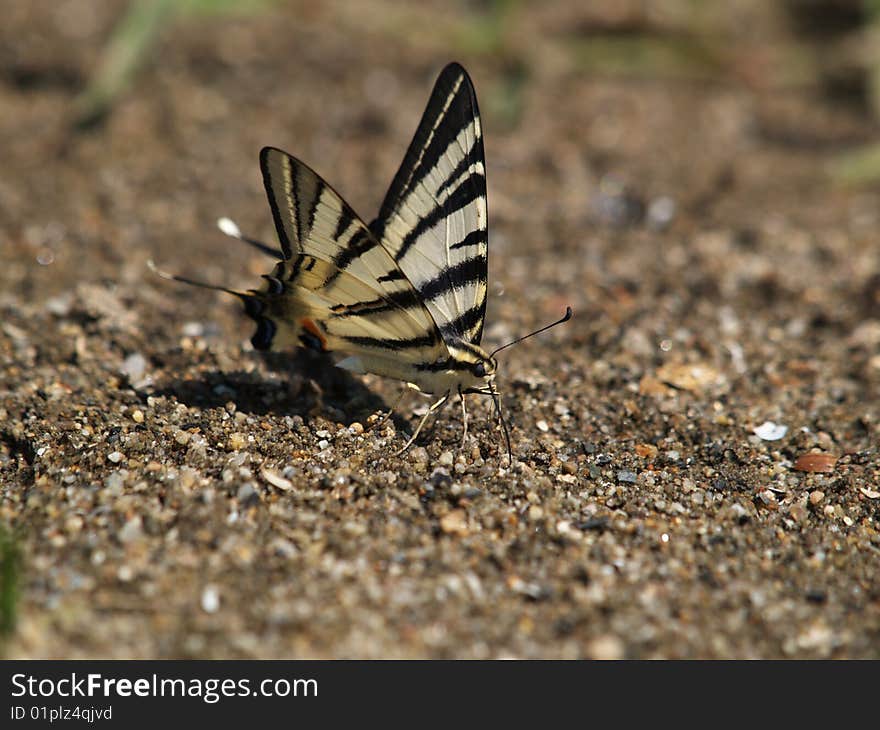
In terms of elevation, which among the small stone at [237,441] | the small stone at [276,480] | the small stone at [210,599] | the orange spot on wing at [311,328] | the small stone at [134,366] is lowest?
the small stone at [210,599]

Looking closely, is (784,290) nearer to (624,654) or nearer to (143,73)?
(624,654)

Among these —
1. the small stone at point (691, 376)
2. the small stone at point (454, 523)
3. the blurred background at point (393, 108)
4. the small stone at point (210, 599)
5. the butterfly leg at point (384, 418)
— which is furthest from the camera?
the blurred background at point (393, 108)

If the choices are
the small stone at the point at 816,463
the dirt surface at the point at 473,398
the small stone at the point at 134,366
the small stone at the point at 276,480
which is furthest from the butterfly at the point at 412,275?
the small stone at the point at 816,463

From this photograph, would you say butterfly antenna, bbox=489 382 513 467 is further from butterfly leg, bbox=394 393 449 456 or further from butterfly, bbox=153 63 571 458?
butterfly leg, bbox=394 393 449 456

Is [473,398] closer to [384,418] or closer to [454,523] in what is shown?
[384,418]

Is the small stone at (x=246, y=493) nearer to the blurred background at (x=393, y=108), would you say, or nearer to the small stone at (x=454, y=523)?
the small stone at (x=454, y=523)

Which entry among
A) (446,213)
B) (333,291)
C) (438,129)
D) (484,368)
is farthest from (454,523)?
(438,129)

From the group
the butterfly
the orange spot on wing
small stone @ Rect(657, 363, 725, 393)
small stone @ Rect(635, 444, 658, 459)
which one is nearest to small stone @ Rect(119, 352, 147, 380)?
the butterfly

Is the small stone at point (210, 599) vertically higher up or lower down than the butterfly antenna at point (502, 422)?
lower down
